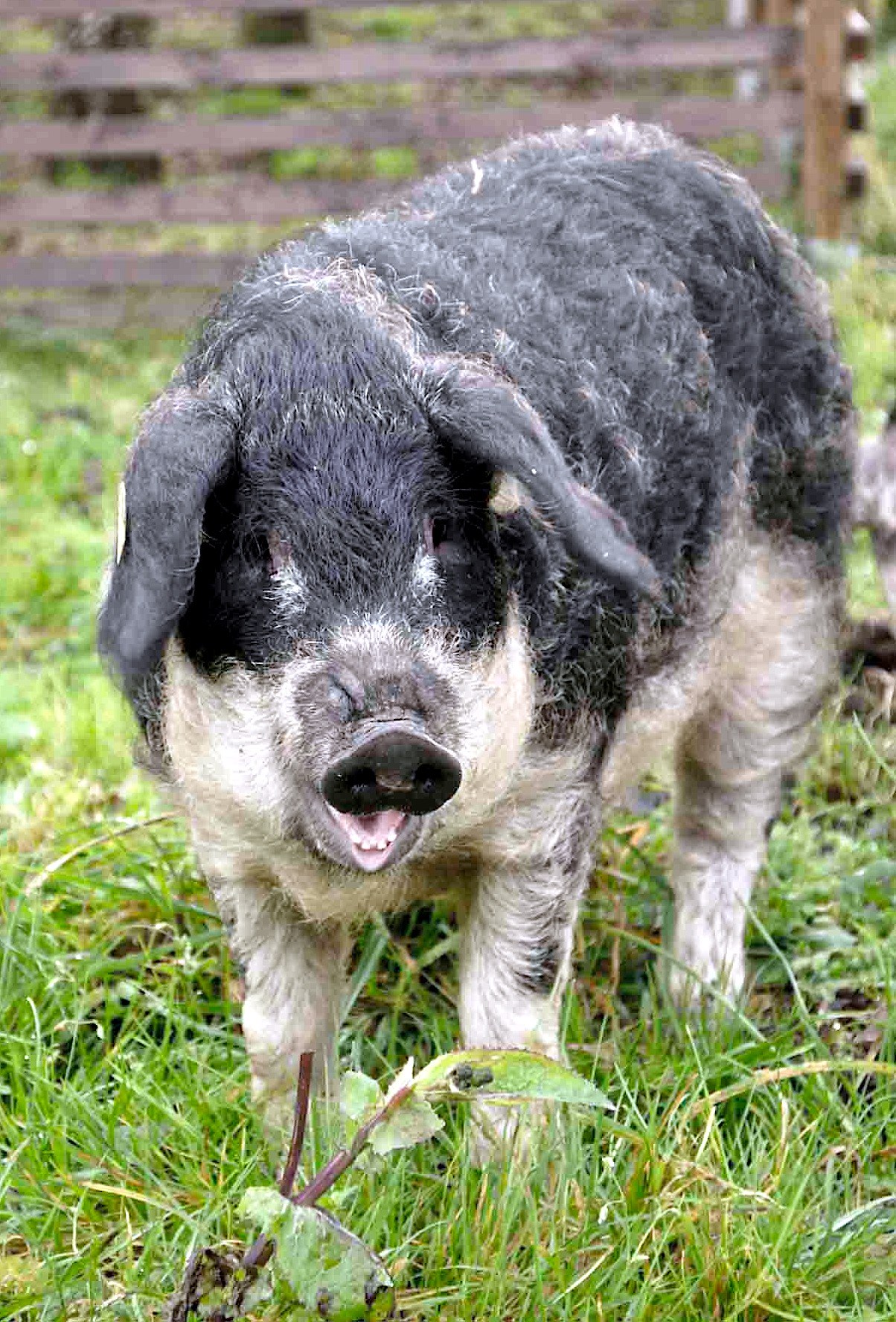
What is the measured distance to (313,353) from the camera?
2.91m

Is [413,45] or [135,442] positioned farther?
[413,45]

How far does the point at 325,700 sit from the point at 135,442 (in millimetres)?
572

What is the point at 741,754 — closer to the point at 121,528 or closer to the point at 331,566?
the point at 331,566

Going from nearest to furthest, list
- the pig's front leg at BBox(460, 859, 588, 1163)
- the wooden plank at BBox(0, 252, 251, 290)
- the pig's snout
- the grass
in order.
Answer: the pig's snout, the grass, the pig's front leg at BBox(460, 859, 588, 1163), the wooden plank at BBox(0, 252, 251, 290)

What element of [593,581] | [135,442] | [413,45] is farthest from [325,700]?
[413,45]

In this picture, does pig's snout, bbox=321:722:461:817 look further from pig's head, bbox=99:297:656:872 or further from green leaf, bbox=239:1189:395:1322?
green leaf, bbox=239:1189:395:1322

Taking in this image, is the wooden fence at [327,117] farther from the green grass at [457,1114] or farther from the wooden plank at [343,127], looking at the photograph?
the green grass at [457,1114]

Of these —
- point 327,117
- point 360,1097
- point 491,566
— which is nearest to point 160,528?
point 491,566

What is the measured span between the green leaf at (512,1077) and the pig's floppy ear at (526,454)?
30.9 inches

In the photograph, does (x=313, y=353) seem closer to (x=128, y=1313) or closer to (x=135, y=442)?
(x=135, y=442)

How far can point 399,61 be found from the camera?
9188 mm

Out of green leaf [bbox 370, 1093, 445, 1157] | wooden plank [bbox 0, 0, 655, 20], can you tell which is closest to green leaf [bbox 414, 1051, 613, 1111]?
green leaf [bbox 370, 1093, 445, 1157]

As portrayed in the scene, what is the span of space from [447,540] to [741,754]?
1594 millimetres

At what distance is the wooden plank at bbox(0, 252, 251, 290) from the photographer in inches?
364
